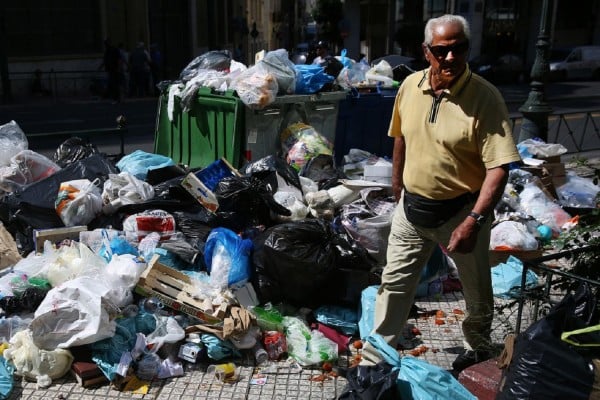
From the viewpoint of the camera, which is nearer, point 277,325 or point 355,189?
point 277,325

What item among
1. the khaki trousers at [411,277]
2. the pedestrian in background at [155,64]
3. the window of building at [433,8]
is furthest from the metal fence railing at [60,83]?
A: the window of building at [433,8]

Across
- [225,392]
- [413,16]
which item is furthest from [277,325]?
[413,16]

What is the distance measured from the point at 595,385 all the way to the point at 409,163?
1381 millimetres

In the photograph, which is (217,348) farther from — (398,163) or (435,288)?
(435,288)

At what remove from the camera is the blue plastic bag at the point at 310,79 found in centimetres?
633

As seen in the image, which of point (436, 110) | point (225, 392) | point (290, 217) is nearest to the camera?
point (436, 110)

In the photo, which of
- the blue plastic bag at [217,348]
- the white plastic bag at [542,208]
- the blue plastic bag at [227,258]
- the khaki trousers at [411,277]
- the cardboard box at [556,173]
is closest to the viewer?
the khaki trousers at [411,277]

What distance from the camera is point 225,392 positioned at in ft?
11.3

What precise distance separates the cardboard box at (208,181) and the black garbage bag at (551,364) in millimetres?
2842

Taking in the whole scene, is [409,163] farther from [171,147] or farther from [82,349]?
[171,147]

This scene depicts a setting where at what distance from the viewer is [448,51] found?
2.94 metres

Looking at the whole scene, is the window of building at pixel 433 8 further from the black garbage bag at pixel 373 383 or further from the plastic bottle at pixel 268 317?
the black garbage bag at pixel 373 383

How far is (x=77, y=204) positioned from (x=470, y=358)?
312 centimetres

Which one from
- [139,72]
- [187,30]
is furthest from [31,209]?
[187,30]
